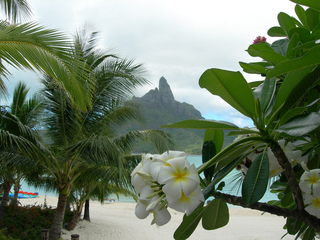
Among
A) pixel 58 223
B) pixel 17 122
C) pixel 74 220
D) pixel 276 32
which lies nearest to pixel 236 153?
pixel 276 32

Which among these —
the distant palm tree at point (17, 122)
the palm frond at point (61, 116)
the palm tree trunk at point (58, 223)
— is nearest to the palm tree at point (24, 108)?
the distant palm tree at point (17, 122)

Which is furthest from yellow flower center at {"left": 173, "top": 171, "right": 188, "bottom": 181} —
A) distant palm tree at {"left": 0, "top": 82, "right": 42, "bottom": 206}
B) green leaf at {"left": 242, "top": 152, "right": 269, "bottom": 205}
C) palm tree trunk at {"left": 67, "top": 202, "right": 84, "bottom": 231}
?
palm tree trunk at {"left": 67, "top": 202, "right": 84, "bottom": 231}

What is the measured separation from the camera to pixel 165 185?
14.4 inches

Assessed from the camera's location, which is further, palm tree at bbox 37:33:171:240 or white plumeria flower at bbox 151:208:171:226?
palm tree at bbox 37:33:171:240

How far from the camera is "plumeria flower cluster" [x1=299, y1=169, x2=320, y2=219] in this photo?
468mm

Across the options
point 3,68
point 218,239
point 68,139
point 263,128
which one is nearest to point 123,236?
point 218,239

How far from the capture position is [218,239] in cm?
952

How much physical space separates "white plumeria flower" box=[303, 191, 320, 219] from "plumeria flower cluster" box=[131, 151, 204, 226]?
182 mm

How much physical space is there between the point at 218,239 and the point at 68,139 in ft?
16.8

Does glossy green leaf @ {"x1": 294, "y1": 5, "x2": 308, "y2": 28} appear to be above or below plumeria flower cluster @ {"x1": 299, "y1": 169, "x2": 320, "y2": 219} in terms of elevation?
above

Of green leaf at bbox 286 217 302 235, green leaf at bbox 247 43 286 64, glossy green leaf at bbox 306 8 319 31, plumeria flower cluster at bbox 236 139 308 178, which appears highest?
glossy green leaf at bbox 306 8 319 31

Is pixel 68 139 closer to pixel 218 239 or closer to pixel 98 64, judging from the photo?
pixel 98 64

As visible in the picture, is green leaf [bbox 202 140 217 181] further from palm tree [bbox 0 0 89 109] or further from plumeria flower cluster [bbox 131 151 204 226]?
palm tree [bbox 0 0 89 109]

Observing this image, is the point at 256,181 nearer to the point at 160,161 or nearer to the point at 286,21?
the point at 160,161
